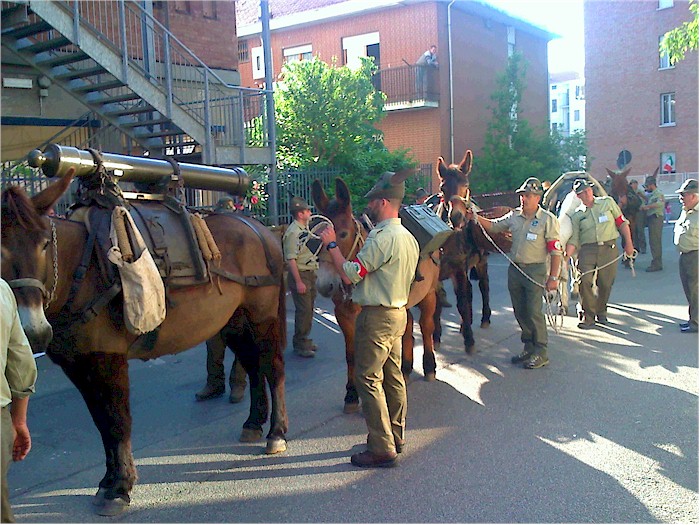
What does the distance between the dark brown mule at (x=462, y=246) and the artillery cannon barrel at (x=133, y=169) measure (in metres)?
2.84

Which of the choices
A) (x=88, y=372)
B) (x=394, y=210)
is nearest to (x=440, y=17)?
(x=394, y=210)

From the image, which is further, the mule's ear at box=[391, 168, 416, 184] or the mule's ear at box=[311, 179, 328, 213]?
the mule's ear at box=[311, 179, 328, 213]

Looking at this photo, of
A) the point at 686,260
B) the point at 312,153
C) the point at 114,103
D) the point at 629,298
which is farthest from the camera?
the point at 312,153

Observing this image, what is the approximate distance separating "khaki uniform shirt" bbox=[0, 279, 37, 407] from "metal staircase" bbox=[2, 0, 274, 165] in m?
8.48

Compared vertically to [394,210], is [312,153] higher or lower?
higher

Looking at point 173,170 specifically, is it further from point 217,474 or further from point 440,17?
point 440,17

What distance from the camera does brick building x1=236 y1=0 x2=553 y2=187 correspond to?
78.1ft

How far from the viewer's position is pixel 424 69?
926 inches

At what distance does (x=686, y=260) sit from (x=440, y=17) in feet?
54.0

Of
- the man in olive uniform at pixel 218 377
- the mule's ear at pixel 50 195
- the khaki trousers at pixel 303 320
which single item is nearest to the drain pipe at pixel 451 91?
the khaki trousers at pixel 303 320

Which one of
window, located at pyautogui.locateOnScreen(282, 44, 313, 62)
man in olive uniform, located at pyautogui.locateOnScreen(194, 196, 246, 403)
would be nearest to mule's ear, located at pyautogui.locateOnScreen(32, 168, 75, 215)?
man in olive uniform, located at pyautogui.locateOnScreen(194, 196, 246, 403)

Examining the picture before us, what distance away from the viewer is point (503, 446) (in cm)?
527

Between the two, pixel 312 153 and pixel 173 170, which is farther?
pixel 312 153

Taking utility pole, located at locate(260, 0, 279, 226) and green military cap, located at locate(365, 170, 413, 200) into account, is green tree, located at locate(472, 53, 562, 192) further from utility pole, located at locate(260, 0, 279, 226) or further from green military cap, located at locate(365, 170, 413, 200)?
green military cap, located at locate(365, 170, 413, 200)
